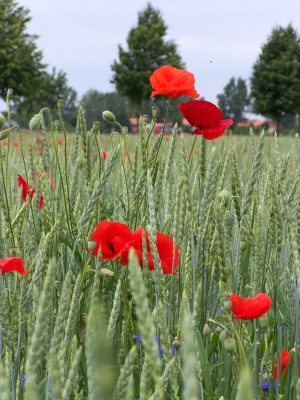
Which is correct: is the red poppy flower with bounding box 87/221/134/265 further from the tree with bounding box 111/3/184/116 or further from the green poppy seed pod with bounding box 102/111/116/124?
the tree with bounding box 111/3/184/116

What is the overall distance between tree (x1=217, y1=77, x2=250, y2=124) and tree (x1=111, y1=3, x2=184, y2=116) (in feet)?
68.2

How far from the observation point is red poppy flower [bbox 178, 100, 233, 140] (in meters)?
0.80

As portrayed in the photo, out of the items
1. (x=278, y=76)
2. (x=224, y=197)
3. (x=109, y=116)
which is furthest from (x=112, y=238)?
(x=278, y=76)

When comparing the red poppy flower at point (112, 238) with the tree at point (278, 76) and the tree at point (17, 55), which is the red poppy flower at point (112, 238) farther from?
the tree at point (278, 76)

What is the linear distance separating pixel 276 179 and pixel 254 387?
0.92 ft

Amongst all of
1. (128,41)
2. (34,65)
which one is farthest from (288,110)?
(34,65)

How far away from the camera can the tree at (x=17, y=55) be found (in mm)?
19469

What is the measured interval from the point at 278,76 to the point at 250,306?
24.3 m

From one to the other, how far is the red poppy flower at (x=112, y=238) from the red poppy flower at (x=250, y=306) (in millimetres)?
179

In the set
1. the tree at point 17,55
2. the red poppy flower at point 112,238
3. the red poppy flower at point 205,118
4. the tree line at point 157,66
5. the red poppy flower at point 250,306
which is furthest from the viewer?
the tree line at point 157,66

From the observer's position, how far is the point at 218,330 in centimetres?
71

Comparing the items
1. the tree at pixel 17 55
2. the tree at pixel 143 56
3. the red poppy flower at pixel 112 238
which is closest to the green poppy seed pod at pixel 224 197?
the red poppy flower at pixel 112 238

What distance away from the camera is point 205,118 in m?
0.81

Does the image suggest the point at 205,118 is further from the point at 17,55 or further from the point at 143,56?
the point at 143,56
